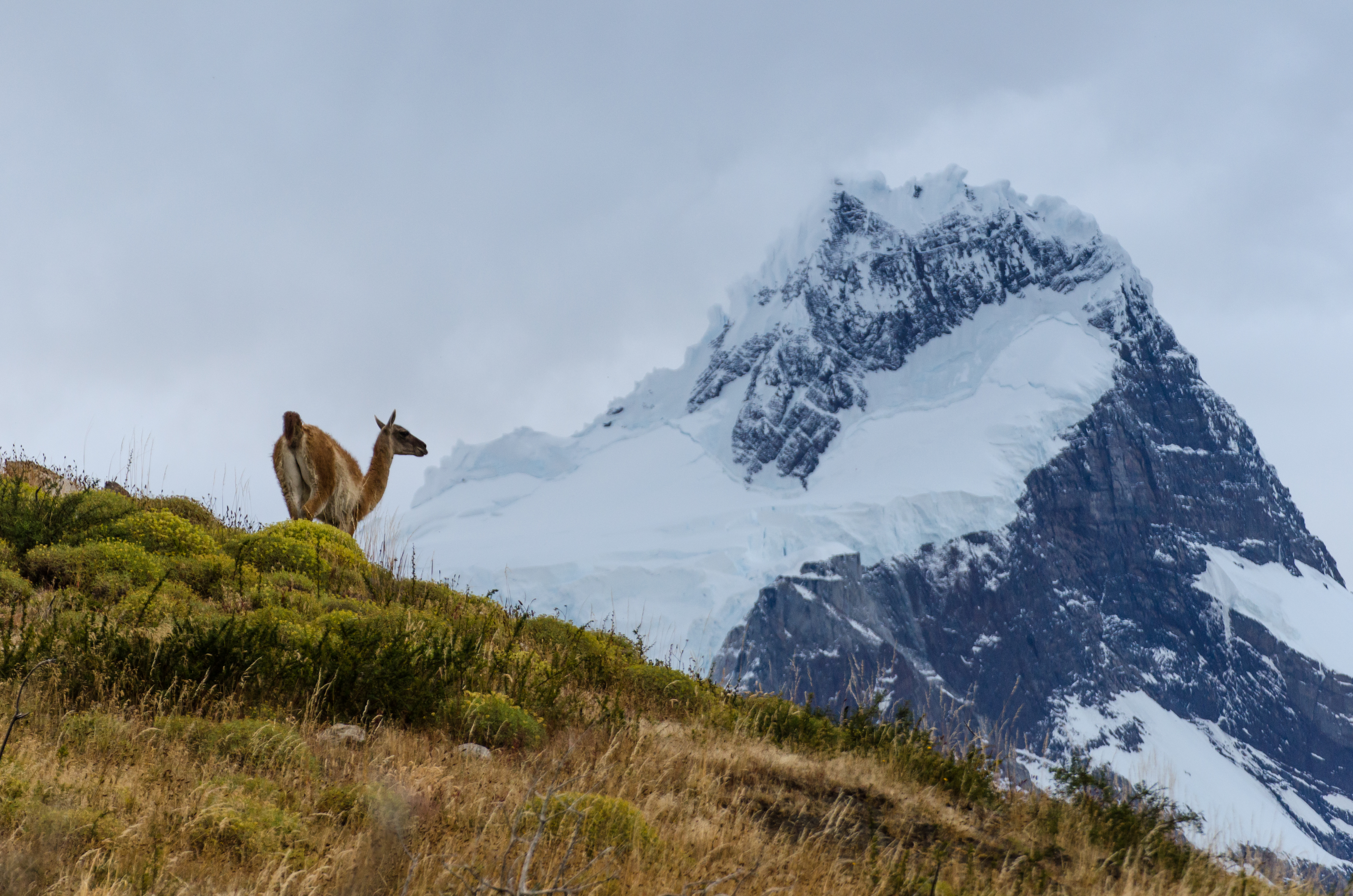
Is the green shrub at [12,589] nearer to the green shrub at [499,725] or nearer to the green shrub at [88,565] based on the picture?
the green shrub at [88,565]

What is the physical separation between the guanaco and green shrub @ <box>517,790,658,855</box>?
9.10 meters

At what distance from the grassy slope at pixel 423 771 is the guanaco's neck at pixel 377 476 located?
14.9 ft

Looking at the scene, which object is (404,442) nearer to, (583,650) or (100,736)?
(583,650)

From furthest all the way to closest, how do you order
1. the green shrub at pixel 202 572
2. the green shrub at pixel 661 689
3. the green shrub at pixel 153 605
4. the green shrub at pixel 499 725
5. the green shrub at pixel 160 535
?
Answer: the green shrub at pixel 160 535, the green shrub at pixel 202 572, the green shrub at pixel 661 689, the green shrub at pixel 153 605, the green shrub at pixel 499 725

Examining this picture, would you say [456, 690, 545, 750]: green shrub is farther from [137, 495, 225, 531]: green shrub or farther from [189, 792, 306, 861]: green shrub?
[137, 495, 225, 531]: green shrub

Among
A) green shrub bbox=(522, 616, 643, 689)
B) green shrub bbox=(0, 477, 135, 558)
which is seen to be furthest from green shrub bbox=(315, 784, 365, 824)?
green shrub bbox=(0, 477, 135, 558)

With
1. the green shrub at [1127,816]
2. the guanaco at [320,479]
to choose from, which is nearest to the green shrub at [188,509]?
the guanaco at [320,479]

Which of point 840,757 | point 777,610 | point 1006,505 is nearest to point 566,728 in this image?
point 840,757

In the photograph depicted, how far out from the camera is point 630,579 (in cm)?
13400

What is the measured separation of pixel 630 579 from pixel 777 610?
2701 inches

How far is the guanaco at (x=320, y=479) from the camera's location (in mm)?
12633

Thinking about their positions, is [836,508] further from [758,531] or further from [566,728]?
[566,728]

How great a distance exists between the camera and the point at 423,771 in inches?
186

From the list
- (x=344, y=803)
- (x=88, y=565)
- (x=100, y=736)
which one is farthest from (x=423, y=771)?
(x=88, y=565)
